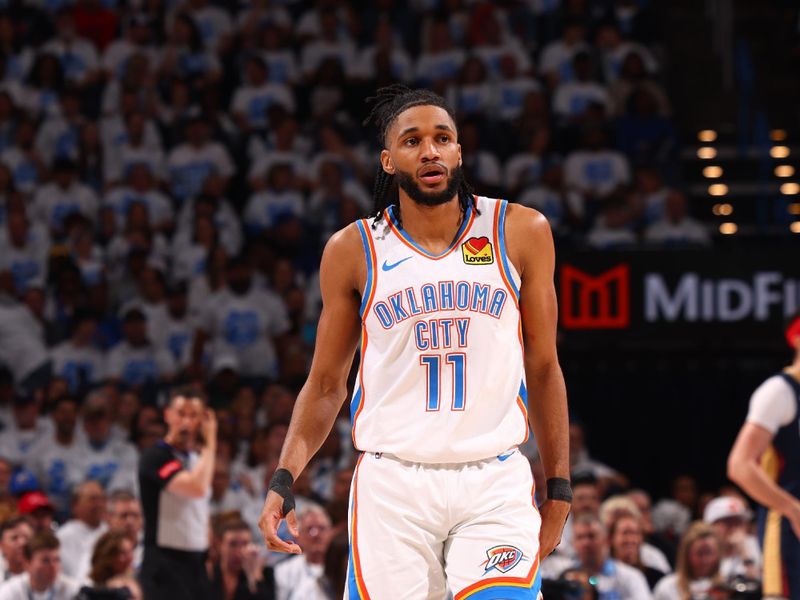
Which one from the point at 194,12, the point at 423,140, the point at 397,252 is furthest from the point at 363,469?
the point at 194,12

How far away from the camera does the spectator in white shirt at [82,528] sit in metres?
9.91

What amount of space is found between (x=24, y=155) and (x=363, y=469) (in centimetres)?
1067

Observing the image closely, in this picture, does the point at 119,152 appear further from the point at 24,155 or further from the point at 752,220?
the point at 752,220

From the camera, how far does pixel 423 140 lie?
4359 millimetres

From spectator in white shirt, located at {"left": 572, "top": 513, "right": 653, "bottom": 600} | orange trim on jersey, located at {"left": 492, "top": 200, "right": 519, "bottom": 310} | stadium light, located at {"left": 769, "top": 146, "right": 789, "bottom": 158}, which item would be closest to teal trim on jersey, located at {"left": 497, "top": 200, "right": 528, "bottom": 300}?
orange trim on jersey, located at {"left": 492, "top": 200, "right": 519, "bottom": 310}

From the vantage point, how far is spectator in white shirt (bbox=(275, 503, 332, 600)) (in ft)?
31.2

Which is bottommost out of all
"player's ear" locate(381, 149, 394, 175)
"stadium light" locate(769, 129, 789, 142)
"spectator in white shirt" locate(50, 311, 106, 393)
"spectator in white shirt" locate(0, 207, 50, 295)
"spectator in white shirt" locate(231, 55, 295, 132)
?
"player's ear" locate(381, 149, 394, 175)

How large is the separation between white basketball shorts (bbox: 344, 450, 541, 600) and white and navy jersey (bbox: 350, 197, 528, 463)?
2.4 inches

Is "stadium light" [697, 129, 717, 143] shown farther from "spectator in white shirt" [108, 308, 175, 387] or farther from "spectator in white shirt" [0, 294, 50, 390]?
"spectator in white shirt" [0, 294, 50, 390]

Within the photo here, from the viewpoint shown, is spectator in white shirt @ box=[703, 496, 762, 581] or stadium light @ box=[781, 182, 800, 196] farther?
stadium light @ box=[781, 182, 800, 196]

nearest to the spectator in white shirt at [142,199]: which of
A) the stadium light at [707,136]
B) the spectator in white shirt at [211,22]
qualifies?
the spectator in white shirt at [211,22]

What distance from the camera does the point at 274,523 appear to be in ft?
14.0

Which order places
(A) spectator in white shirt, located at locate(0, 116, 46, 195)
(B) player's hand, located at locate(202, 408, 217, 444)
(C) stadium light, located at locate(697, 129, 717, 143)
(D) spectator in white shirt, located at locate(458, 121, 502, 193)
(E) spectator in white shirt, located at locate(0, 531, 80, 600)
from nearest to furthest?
(B) player's hand, located at locate(202, 408, 217, 444) < (E) spectator in white shirt, located at locate(0, 531, 80, 600) < (D) spectator in white shirt, located at locate(458, 121, 502, 193) < (A) spectator in white shirt, located at locate(0, 116, 46, 195) < (C) stadium light, located at locate(697, 129, 717, 143)

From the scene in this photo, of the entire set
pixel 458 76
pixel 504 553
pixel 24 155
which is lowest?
pixel 504 553
